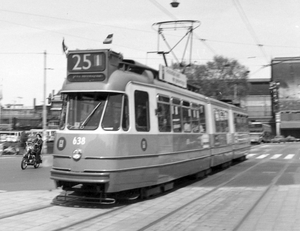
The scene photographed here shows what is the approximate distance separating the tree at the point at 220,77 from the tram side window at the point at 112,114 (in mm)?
39058

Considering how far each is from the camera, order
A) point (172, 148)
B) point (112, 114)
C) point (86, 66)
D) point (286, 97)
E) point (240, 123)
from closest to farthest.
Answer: point (112, 114) → point (86, 66) → point (172, 148) → point (240, 123) → point (286, 97)

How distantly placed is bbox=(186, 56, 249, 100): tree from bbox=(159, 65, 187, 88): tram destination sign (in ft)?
116

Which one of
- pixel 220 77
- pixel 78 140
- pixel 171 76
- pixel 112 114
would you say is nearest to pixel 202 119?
pixel 171 76

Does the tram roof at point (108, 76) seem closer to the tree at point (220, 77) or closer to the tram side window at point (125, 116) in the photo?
the tram side window at point (125, 116)

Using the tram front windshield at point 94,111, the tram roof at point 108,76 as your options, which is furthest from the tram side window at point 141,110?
the tram front windshield at point 94,111

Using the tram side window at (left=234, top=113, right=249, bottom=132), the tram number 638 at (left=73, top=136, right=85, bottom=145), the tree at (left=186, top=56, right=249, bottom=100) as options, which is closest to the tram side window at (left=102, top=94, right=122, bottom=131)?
the tram number 638 at (left=73, top=136, right=85, bottom=145)

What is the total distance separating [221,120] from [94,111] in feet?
28.2

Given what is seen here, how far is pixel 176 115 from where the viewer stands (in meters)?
10.6

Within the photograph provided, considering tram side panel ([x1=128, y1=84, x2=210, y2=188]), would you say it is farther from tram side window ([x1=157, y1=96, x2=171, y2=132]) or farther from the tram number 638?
the tram number 638

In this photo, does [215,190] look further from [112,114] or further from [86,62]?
[86,62]

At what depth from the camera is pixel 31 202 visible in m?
8.71

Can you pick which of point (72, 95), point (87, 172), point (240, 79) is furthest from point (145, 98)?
point (240, 79)

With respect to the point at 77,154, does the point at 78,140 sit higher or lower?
higher

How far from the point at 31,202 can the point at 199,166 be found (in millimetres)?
5654
